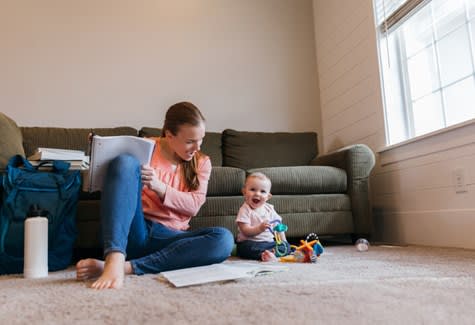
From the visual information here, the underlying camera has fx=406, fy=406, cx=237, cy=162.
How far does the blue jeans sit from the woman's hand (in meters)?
0.04

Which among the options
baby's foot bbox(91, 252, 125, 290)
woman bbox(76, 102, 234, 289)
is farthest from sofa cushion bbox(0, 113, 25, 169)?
baby's foot bbox(91, 252, 125, 290)

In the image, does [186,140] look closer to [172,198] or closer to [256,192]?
[172,198]

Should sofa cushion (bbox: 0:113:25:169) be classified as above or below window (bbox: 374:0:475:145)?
below

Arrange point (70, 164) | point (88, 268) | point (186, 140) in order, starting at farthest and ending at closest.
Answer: point (70, 164) → point (186, 140) → point (88, 268)

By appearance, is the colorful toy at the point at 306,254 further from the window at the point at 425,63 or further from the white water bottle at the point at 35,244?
the window at the point at 425,63

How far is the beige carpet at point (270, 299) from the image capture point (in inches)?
31.1

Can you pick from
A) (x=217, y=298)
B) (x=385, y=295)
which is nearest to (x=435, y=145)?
(x=385, y=295)

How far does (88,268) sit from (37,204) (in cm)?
44

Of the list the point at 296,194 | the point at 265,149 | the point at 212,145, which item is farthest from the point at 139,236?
the point at 265,149

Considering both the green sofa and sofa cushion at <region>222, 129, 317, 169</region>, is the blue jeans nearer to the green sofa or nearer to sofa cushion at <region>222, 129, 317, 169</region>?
the green sofa

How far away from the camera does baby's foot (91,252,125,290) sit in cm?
111

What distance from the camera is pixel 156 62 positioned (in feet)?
10.6

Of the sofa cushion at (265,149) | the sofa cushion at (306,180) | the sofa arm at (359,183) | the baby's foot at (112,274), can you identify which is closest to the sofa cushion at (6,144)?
the baby's foot at (112,274)

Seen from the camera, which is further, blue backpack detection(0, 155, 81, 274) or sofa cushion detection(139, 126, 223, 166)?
sofa cushion detection(139, 126, 223, 166)
